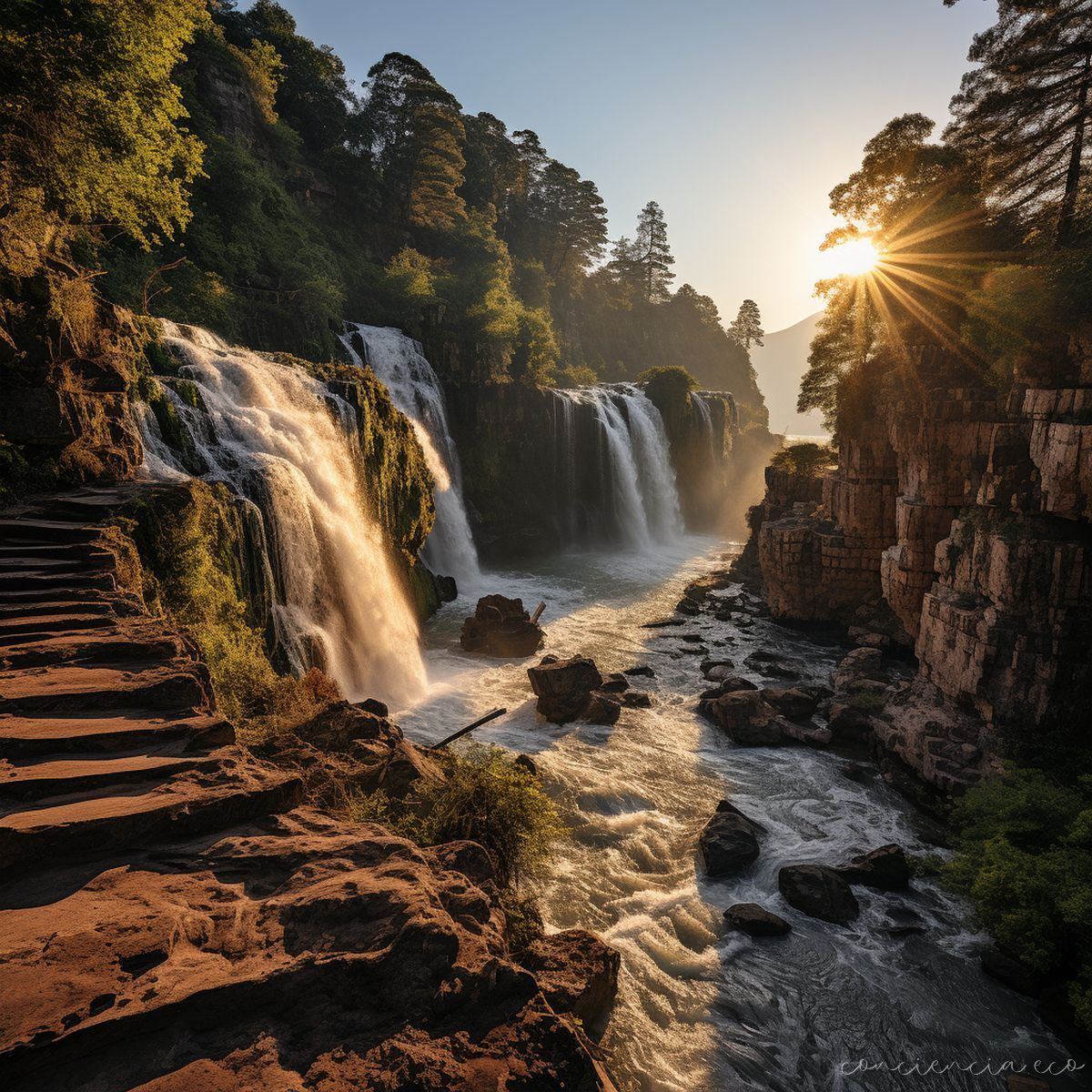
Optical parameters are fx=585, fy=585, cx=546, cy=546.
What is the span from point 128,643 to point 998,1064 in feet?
37.2

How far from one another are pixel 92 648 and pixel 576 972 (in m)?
5.96

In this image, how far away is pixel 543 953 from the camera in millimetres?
6262

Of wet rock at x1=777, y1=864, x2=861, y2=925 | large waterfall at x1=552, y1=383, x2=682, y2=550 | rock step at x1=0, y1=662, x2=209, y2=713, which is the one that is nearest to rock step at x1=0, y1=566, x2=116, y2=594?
rock step at x1=0, y1=662, x2=209, y2=713

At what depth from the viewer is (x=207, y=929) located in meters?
3.59

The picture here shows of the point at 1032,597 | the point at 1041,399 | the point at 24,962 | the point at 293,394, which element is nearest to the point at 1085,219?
the point at 1041,399

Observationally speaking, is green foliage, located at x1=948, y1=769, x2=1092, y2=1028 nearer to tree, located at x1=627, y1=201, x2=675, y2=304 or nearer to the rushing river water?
the rushing river water

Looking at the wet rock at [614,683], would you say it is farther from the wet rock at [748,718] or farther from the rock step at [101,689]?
the rock step at [101,689]

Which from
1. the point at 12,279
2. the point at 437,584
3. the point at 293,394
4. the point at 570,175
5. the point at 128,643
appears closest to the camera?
the point at 128,643

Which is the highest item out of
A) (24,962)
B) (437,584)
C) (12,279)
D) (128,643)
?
(12,279)

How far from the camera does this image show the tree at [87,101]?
8.99 metres

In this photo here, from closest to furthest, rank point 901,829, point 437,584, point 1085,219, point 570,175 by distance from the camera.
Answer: point 901,829
point 1085,219
point 437,584
point 570,175

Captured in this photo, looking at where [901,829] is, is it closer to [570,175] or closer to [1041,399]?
[1041,399]

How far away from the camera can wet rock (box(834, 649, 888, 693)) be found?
17.2 m

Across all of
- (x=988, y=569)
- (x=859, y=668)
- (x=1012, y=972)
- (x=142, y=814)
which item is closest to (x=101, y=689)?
(x=142, y=814)
